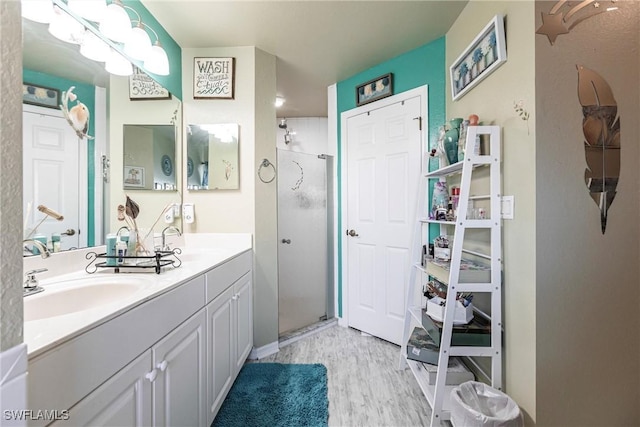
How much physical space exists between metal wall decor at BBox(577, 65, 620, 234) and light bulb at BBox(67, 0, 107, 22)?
2214 millimetres

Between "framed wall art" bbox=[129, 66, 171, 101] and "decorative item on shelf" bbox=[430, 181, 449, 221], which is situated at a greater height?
"framed wall art" bbox=[129, 66, 171, 101]

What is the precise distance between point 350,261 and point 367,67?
181 cm

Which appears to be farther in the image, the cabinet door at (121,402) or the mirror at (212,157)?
the mirror at (212,157)

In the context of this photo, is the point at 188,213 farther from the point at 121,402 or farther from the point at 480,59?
the point at 480,59

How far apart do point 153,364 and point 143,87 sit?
1.63 m

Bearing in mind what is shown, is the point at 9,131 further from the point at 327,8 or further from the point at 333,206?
the point at 333,206

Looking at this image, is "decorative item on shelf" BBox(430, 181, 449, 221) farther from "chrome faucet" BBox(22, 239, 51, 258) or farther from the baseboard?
"chrome faucet" BBox(22, 239, 51, 258)

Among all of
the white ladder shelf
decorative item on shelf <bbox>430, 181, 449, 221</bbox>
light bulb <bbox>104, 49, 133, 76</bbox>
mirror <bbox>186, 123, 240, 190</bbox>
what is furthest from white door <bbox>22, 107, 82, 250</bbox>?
decorative item on shelf <bbox>430, 181, 449, 221</bbox>

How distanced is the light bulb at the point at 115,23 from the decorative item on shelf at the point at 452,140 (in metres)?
1.83

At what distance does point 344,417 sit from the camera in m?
1.43

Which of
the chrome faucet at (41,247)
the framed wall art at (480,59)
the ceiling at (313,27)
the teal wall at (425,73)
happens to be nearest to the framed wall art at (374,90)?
the teal wall at (425,73)

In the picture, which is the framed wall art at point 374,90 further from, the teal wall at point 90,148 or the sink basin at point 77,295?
the sink basin at point 77,295

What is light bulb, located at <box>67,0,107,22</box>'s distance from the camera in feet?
3.78

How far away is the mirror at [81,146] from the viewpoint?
100 cm
